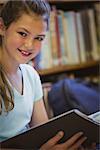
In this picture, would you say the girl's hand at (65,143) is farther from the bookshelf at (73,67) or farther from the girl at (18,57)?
the bookshelf at (73,67)

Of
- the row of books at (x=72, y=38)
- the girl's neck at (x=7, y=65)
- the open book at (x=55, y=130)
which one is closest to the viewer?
the open book at (x=55, y=130)

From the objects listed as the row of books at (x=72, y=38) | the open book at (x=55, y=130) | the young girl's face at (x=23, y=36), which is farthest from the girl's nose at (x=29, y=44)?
the row of books at (x=72, y=38)

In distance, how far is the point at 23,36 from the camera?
Result: 0.85 metres

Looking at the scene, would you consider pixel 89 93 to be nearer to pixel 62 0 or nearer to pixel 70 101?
pixel 70 101

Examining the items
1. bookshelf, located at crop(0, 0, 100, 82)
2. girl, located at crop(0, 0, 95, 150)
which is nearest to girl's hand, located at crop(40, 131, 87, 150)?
girl, located at crop(0, 0, 95, 150)

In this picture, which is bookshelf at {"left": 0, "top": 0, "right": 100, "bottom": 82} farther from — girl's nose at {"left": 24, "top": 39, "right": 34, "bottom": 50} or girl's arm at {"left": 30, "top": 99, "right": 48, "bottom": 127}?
girl's nose at {"left": 24, "top": 39, "right": 34, "bottom": 50}

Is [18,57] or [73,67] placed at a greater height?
[18,57]

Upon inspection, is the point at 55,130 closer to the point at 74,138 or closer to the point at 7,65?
the point at 74,138

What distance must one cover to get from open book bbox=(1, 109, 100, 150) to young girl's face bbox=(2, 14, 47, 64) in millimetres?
204

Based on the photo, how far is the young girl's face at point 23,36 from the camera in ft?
2.79

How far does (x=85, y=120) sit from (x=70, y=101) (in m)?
0.47

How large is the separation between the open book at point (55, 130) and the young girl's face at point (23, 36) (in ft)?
0.67

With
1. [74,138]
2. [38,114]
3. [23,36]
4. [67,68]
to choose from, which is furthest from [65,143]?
[67,68]

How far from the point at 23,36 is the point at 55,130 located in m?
0.25
